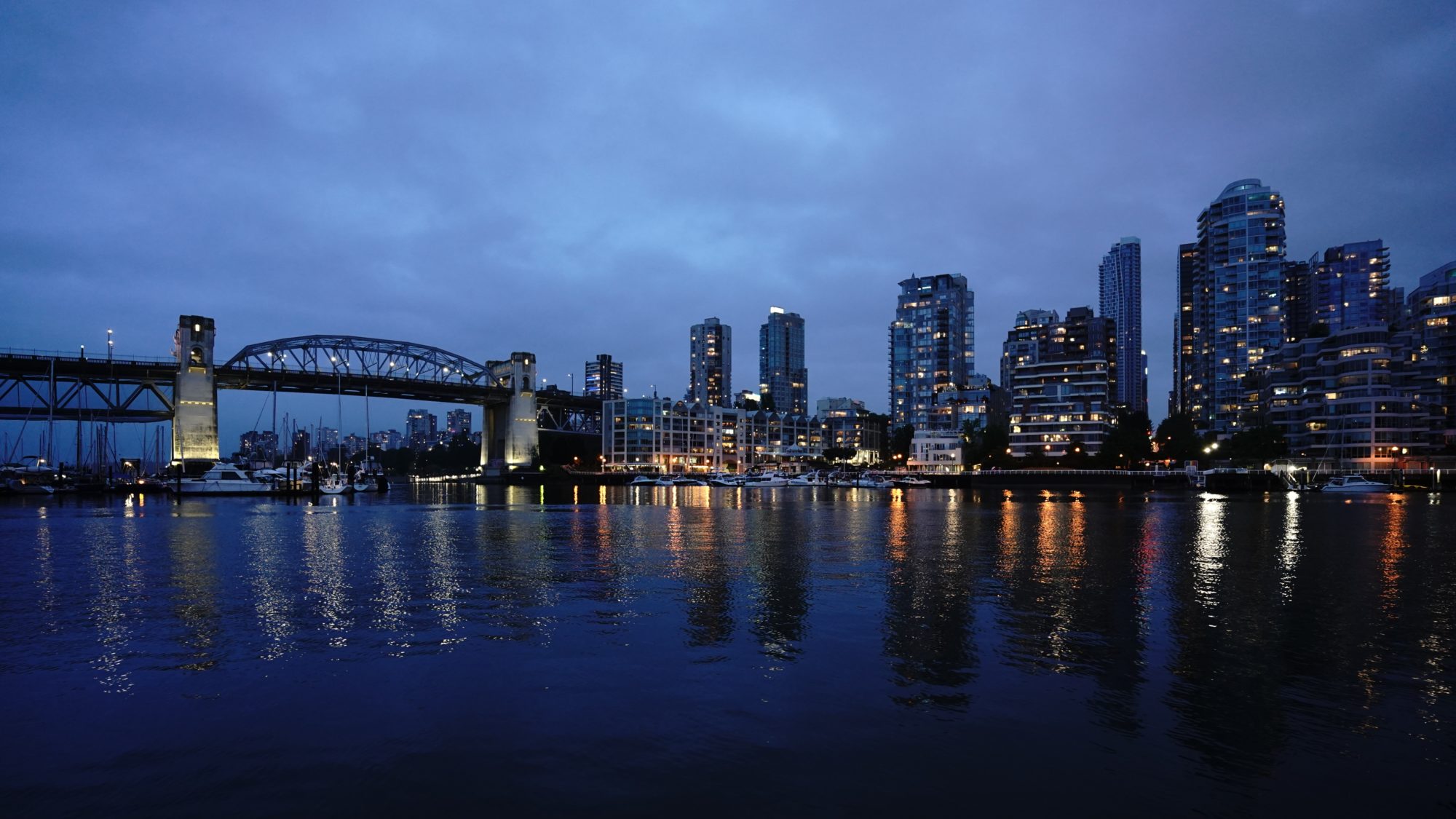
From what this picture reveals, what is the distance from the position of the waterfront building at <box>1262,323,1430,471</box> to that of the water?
4243 inches

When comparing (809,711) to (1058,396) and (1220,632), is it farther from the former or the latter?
(1058,396)

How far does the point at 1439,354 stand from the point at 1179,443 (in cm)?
4066

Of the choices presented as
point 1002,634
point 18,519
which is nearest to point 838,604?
point 1002,634

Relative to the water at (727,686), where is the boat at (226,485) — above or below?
below

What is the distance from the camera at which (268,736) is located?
10852 mm

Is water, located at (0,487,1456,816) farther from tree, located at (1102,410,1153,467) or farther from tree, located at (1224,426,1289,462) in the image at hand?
tree, located at (1102,410,1153,467)

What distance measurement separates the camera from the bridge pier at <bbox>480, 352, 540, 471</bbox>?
171875mm

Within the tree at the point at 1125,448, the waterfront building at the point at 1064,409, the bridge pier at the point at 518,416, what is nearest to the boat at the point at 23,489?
the bridge pier at the point at 518,416

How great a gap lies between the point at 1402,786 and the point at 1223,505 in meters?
72.8

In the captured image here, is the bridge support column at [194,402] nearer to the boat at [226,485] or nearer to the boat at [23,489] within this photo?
the boat at [23,489]

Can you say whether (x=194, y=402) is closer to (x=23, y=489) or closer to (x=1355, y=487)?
(x=23, y=489)

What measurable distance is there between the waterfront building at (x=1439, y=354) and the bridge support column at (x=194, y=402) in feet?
597

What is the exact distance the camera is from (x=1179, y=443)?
15225 centimetres

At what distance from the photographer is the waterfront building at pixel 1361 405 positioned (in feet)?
373
